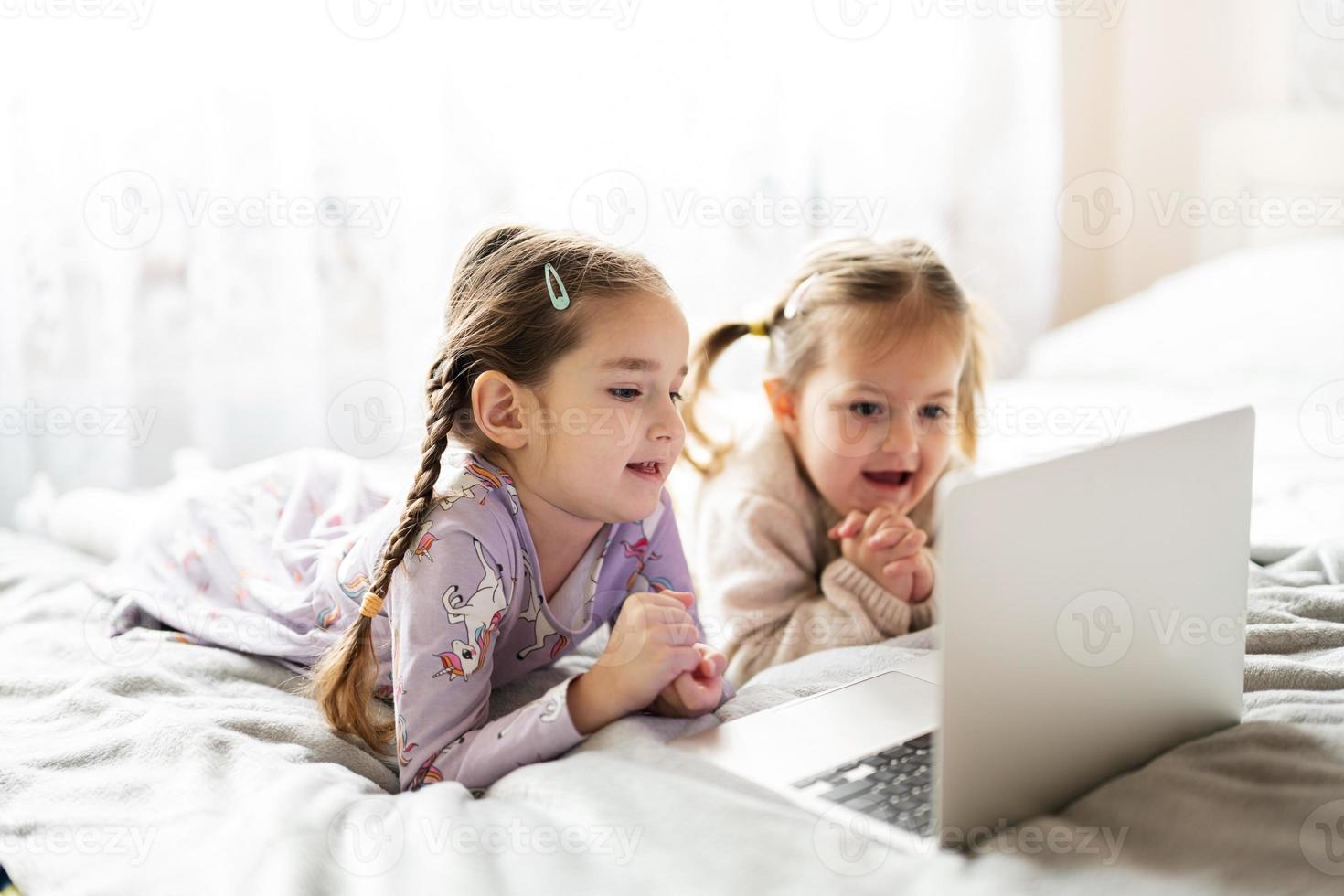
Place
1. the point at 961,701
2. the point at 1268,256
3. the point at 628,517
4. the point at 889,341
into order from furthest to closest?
1. the point at 1268,256
2. the point at 889,341
3. the point at 628,517
4. the point at 961,701

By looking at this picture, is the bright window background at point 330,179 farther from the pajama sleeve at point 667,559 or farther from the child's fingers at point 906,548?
the pajama sleeve at point 667,559

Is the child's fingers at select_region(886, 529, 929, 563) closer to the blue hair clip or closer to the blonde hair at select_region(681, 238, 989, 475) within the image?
the blonde hair at select_region(681, 238, 989, 475)

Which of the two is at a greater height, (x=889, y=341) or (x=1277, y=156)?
(x=1277, y=156)

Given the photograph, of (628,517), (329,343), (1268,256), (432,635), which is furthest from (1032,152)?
(432,635)

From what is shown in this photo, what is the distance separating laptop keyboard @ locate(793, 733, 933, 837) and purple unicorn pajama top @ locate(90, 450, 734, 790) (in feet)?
0.71

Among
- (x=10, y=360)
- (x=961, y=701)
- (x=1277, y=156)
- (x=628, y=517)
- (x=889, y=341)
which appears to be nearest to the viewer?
(x=961, y=701)

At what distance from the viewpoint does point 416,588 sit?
101 cm

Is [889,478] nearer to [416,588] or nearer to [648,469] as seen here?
[648,469]

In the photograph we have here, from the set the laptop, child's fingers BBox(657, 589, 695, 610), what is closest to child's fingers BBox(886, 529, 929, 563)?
child's fingers BBox(657, 589, 695, 610)

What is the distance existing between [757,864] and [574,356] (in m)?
0.50

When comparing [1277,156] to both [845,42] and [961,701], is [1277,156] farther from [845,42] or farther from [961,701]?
[961,701]

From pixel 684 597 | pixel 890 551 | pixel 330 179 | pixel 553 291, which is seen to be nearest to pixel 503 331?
pixel 553 291

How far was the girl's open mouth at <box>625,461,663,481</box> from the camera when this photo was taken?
1.12 meters

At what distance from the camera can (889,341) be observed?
1.40 m
